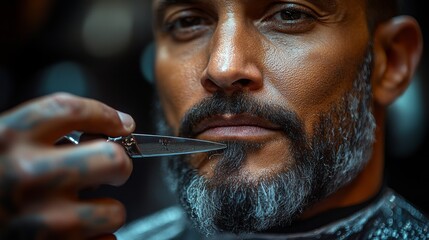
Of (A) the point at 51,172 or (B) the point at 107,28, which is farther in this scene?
(B) the point at 107,28

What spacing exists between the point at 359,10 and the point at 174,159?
1.95ft

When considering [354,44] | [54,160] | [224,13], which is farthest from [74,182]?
[354,44]

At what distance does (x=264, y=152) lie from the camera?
126cm

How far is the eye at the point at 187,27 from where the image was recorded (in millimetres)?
1445

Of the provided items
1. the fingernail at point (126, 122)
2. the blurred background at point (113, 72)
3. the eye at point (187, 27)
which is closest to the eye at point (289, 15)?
the eye at point (187, 27)

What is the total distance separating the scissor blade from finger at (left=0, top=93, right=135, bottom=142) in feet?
0.48

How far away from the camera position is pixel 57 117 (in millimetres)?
907

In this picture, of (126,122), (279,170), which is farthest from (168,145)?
(279,170)

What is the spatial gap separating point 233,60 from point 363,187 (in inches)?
20.0

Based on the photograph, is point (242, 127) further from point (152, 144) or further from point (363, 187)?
point (363, 187)

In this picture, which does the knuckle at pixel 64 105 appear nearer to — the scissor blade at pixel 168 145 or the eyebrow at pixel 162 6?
the scissor blade at pixel 168 145

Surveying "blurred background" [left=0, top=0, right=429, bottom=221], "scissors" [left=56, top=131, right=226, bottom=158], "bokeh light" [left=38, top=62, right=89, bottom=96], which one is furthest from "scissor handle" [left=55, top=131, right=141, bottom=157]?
"bokeh light" [left=38, top=62, right=89, bottom=96]

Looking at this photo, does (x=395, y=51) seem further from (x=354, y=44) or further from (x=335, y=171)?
(x=335, y=171)

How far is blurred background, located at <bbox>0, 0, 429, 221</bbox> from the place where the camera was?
2.53m
